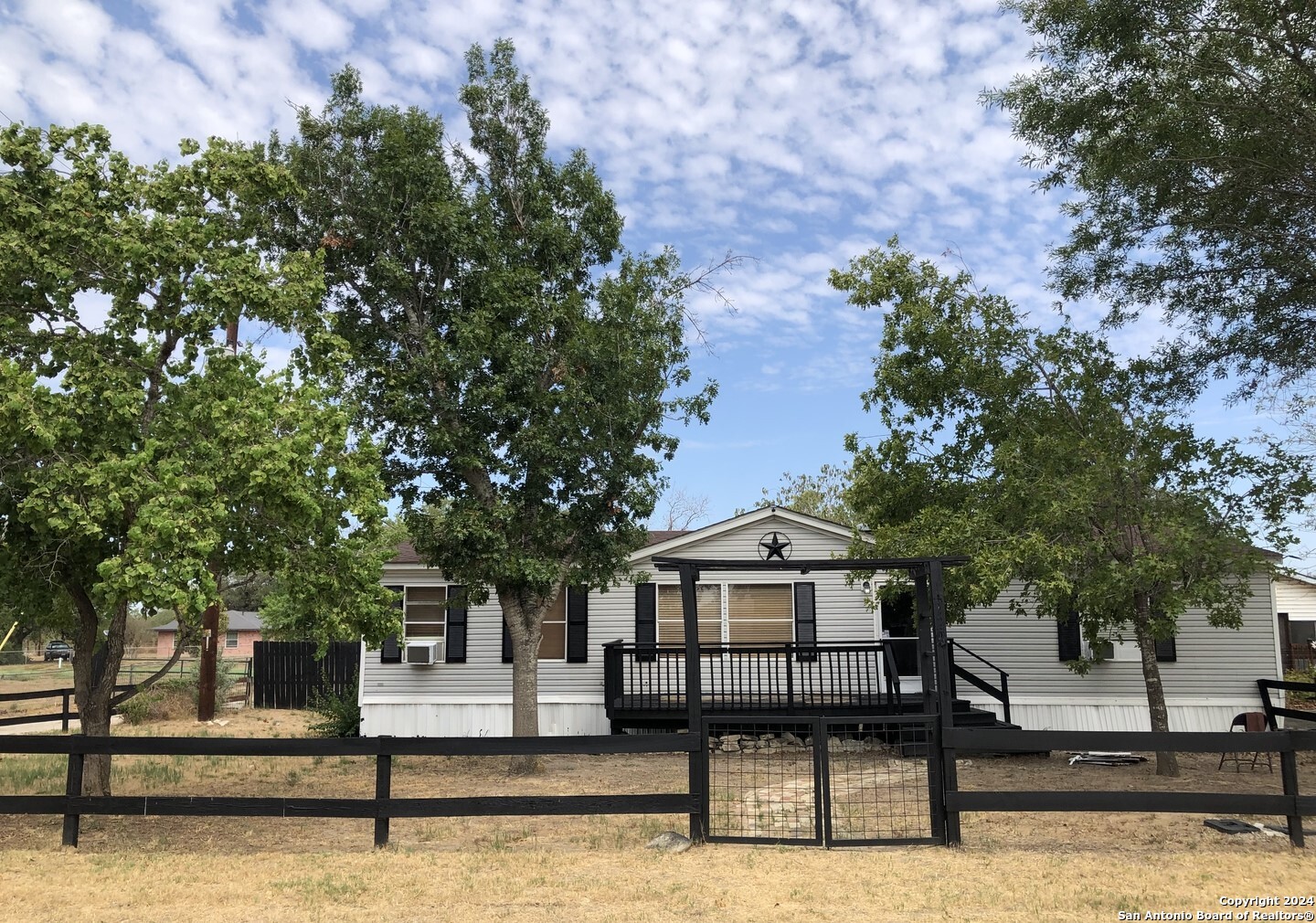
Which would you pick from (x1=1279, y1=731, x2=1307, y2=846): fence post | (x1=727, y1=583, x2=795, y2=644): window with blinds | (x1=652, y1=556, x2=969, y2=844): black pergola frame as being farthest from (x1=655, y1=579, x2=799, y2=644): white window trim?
(x1=1279, y1=731, x2=1307, y2=846): fence post

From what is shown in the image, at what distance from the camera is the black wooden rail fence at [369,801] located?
308 inches

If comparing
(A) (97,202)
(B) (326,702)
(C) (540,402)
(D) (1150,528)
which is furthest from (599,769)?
(A) (97,202)

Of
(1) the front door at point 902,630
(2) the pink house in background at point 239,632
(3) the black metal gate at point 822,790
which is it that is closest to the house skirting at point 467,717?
(3) the black metal gate at point 822,790

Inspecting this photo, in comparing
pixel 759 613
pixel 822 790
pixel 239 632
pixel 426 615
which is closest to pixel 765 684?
pixel 759 613

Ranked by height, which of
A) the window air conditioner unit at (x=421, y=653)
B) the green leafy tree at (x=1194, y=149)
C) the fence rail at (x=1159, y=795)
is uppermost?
the green leafy tree at (x=1194, y=149)

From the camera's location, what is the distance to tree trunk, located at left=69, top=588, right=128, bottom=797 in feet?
33.2

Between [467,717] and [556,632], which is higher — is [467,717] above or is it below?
below

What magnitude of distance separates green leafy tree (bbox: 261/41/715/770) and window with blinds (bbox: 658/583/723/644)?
3179mm

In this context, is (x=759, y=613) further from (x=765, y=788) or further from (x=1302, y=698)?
(x=1302, y=698)

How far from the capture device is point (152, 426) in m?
9.58

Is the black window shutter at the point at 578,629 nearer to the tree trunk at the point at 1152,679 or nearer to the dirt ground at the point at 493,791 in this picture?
the dirt ground at the point at 493,791

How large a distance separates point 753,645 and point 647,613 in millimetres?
2073

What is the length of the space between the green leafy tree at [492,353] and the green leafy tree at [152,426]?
2.79 meters

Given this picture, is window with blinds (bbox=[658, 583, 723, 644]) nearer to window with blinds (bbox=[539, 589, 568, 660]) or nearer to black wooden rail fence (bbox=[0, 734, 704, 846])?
window with blinds (bbox=[539, 589, 568, 660])
